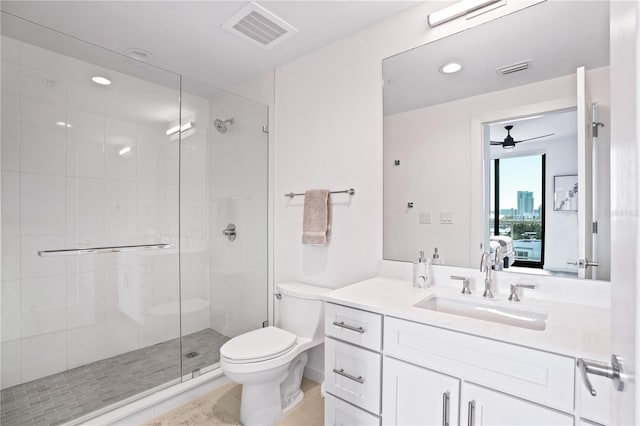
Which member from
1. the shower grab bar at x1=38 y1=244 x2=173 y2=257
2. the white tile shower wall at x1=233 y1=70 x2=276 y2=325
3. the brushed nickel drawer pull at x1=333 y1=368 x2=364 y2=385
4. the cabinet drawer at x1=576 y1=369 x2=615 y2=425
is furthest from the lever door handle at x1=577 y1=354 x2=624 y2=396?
the shower grab bar at x1=38 y1=244 x2=173 y2=257

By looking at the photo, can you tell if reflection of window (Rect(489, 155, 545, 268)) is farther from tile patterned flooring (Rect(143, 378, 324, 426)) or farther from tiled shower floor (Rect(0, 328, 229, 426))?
tiled shower floor (Rect(0, 328, 229, 426))

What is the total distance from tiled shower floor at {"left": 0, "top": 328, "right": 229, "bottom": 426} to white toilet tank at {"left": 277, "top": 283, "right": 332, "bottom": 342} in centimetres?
69

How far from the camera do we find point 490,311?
4.49 ft

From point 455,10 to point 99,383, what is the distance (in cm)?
298

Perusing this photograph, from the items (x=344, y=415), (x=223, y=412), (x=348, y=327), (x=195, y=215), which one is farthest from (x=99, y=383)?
(x=348, y=327)

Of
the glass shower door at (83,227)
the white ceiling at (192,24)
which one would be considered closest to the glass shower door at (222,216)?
the glass shower door at (83,227)

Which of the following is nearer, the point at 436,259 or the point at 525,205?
the point at 525,205

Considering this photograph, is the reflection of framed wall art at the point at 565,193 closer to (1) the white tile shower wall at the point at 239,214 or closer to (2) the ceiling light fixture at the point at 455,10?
(2) the ceiling light fixture at the point at 455,10

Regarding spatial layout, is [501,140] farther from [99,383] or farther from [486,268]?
[99,383]

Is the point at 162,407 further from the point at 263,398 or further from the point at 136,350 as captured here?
the point at 263,398

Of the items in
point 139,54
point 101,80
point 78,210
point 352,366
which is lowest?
point 352,366

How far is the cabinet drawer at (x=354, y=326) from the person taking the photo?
132 centimetres

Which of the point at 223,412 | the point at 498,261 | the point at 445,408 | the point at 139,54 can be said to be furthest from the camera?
the point at 139,54

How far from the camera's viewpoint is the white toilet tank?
2.00m
